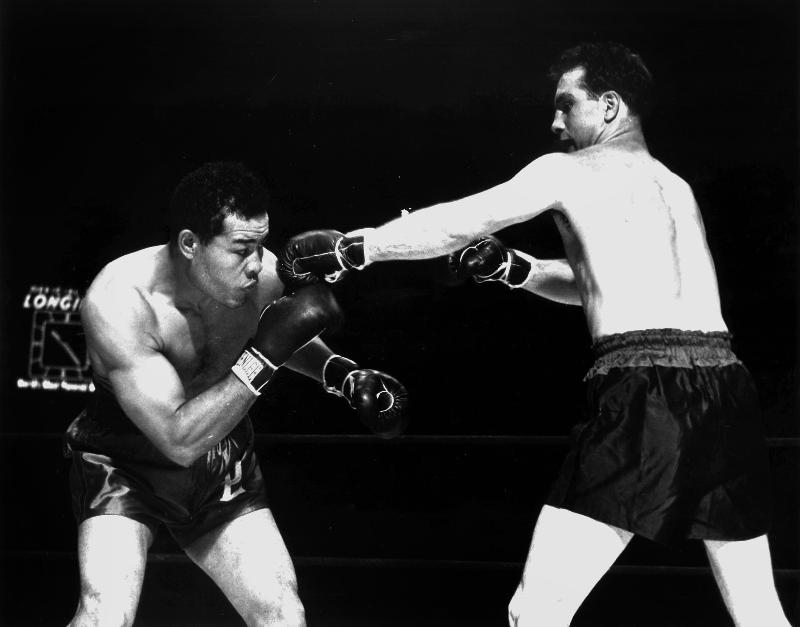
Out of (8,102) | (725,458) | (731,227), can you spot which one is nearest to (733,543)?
(725,458)

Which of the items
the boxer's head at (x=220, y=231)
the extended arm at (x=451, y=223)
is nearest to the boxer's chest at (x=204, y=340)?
the boxer's head at (x=220, y=231)

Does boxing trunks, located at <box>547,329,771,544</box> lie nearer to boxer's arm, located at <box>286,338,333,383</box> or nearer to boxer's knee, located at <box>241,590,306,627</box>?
boxer's knee, located at <box>241,590,306,627</box>

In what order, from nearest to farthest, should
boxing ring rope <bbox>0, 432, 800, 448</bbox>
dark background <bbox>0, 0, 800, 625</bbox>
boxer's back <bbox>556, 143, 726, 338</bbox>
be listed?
boxer's back <bbox>556, 143, 726, 338</bbox> < dark background <bbox>0, 0, 800, 625</bbox> < boxing ring rope <bbox>0, 432, 800, 448</bbox>

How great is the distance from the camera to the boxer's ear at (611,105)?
77.5 inches

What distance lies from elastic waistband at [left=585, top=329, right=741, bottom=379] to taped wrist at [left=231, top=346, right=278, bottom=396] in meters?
0.66

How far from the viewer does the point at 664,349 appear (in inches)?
69.4

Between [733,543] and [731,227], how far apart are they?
1198 millimetres

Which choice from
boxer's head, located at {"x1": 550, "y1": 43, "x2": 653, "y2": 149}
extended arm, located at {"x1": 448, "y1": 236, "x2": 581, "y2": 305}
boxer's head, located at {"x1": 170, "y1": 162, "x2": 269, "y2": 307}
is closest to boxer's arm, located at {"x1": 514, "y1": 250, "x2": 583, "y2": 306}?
extended arm, located at {"x1": 448, "y1": 236, "x2": 581, "y2": 305}

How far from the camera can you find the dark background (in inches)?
102

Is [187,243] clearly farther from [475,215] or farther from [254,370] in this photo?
[475,215]

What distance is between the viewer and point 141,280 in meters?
2.08

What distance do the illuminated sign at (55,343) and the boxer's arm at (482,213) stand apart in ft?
4.31

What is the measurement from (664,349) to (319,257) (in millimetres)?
706

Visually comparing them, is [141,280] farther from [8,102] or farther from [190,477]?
[8,102]
